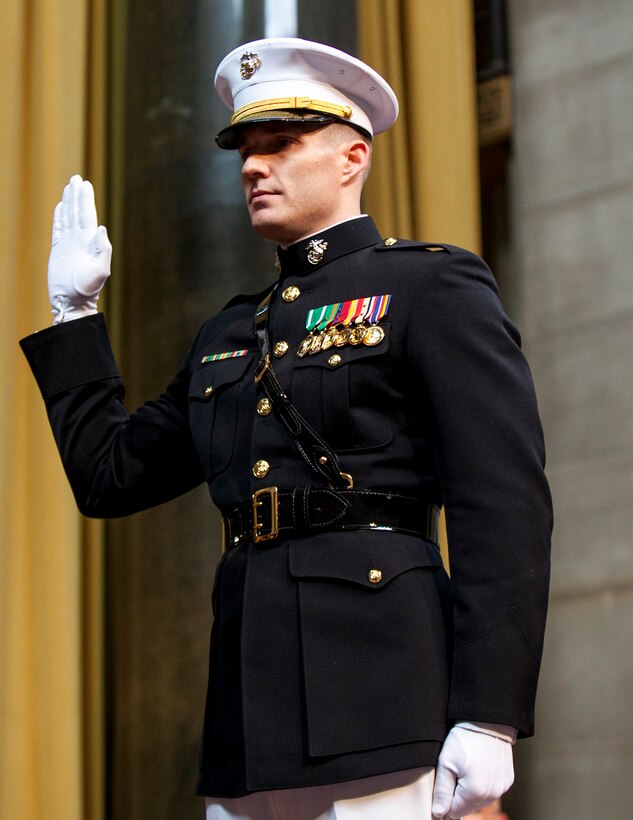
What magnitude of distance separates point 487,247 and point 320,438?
191cm

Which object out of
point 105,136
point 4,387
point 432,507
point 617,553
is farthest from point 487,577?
point 105,136

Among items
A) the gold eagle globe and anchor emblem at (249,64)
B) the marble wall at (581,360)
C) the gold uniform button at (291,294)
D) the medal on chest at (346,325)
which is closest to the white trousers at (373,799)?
the medal on chest at (346,325)

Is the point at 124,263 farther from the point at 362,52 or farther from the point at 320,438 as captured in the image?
the point at 320,438

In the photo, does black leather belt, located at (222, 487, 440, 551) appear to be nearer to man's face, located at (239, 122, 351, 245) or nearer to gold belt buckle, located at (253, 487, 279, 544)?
gold belt buckle, located at (253, 487, 279, 544)

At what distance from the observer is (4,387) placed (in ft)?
8.27

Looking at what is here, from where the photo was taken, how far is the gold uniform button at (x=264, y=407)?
1.65m

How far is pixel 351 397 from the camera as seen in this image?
1.61 m

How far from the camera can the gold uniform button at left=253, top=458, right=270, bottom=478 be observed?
1.62 meters

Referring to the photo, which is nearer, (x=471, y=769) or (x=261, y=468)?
(x=471, y=769)

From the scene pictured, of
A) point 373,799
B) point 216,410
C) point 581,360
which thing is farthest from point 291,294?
point 581,360

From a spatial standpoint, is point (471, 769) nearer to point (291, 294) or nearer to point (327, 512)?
point (327, 512)

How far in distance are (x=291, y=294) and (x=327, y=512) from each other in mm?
317

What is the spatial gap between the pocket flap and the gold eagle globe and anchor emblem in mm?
631

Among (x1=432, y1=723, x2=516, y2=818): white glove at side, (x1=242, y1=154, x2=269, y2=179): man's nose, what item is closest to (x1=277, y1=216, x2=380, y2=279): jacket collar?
(x1=242, y1=154, x2=269, y2=179): man's nose
